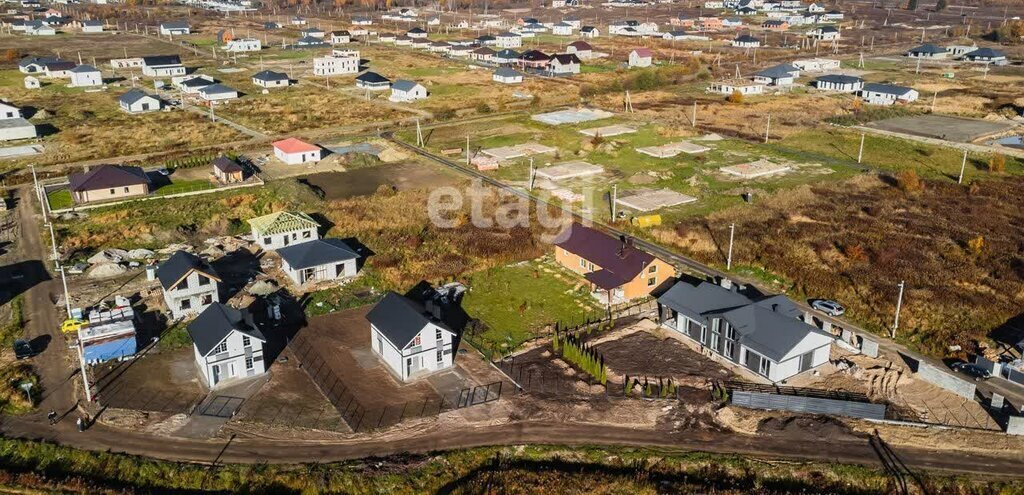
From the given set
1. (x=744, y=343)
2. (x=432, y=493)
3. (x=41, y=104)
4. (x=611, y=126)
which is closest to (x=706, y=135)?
(x=611, y=126)

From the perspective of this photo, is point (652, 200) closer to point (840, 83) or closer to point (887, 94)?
point (887, 94)

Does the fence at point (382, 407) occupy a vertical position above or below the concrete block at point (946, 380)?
below

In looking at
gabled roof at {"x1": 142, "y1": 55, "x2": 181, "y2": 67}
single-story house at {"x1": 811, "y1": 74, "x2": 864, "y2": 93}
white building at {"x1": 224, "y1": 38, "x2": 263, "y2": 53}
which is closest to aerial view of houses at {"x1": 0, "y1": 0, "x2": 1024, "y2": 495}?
single-story house at {"x1": 811, "y1": 74, "x2": 864, "y2": 93}

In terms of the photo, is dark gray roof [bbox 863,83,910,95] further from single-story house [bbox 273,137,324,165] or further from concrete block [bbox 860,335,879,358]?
concrete block [bbox 860,335,879,358]

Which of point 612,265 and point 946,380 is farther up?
point 612,265

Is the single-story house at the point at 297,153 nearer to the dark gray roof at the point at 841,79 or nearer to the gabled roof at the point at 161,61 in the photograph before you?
the gabled roof at the point at 161,61

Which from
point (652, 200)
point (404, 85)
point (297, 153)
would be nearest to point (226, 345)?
point (652, 200)

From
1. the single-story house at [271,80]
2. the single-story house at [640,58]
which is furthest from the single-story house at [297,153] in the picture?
the single-story house at [640,58]
